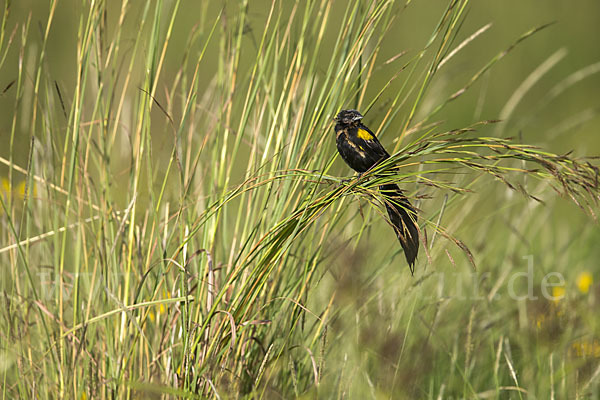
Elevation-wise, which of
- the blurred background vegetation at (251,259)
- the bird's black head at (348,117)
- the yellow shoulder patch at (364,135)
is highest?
the bird's black head at (348,117)

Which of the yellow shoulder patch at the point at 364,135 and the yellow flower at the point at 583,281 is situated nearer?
the yellow shoulder patch at the point at 364,135

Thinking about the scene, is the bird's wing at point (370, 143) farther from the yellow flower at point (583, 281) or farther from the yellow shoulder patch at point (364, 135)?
the yellow flower at point (583, 281)

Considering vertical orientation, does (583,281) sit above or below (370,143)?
below

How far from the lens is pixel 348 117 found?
57.9 inches

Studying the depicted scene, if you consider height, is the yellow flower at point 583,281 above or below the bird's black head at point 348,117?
below

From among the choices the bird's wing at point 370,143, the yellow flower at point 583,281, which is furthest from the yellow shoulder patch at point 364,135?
the yellow flower at point 583,281

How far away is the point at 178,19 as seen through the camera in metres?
5.84

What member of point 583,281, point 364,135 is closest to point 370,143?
point 364,135

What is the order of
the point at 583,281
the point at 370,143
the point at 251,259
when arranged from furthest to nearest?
the point at 583,281, the point at 370,143, the point at 251,259

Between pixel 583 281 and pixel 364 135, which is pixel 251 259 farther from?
pixel 583 281

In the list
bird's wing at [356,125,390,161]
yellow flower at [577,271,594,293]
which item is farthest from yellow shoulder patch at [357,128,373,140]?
yellow flower at [577,271,594,293]

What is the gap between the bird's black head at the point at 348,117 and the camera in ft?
4.78

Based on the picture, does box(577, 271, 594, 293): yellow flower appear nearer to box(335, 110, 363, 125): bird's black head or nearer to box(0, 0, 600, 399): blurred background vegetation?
box(0, 0, 600, 399): blurred background vegetation

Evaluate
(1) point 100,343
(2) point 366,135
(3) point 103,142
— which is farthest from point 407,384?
(3) point 103,142
